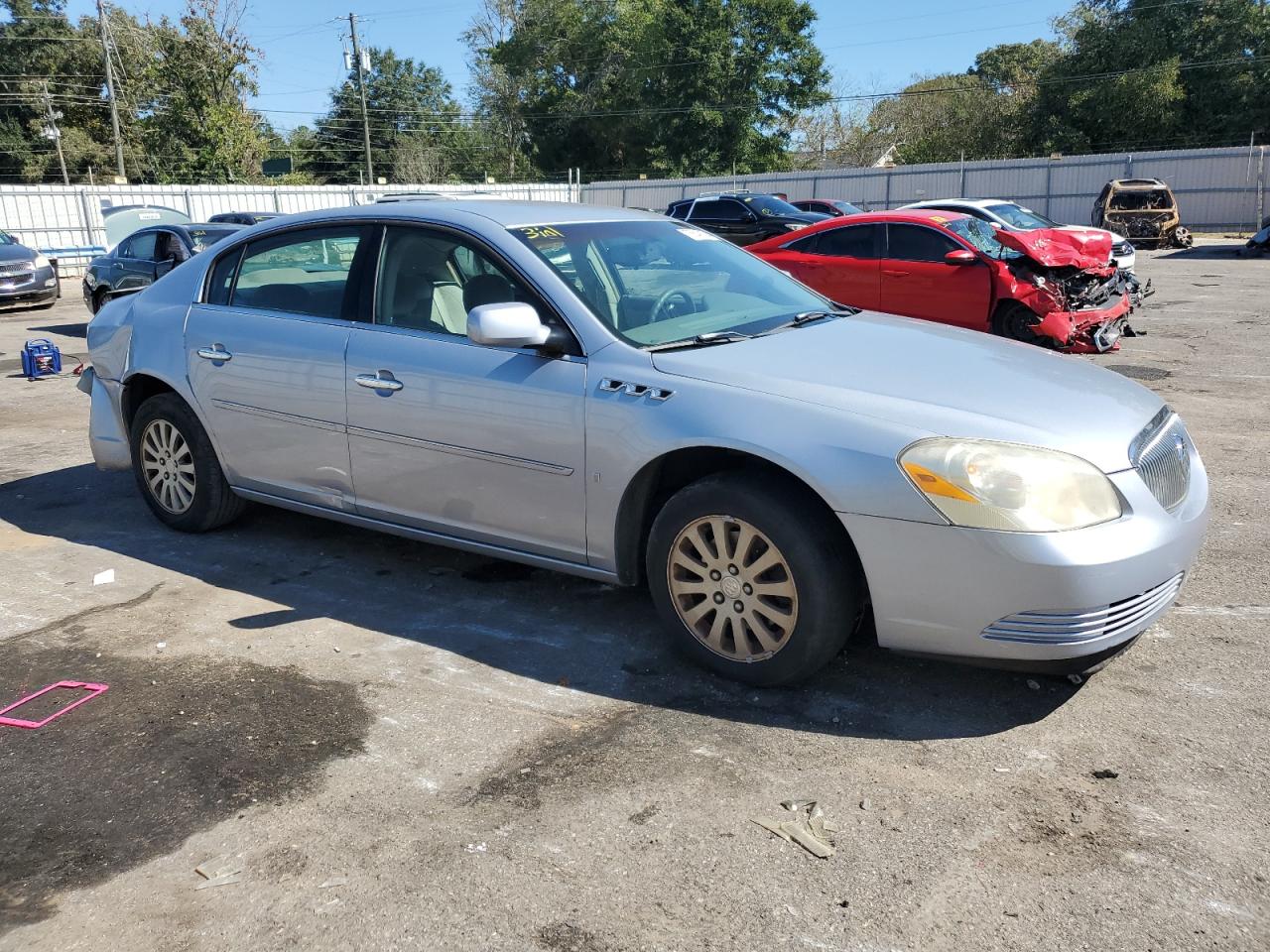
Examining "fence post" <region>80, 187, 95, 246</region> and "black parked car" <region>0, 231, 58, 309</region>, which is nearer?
"black parked car" <region>0, 231, 58, 309</region>

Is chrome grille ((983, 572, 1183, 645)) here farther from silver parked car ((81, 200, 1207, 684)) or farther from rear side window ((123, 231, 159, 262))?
rear side window ((123, 231, 159, 262))

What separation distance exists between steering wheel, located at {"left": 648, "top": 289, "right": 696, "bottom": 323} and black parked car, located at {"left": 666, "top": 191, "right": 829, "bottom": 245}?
665 inches

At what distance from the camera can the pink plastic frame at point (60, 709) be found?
371 centimetres

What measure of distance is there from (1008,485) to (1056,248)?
335 inches

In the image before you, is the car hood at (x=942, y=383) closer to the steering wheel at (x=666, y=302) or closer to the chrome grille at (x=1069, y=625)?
the steering wheel at (x=666, y=302)

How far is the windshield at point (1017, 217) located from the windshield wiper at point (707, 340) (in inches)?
518

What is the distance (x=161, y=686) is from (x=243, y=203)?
2943 cm

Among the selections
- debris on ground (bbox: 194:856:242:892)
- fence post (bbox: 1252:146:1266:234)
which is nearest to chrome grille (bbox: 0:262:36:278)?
debris on ground (bbox: 194:856:242:892)

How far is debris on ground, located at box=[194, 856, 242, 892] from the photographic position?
2.82 meters

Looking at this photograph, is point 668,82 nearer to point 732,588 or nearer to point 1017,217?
A: point 1017,217

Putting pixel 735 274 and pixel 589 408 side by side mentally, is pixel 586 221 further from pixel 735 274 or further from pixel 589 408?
pixel 589 408

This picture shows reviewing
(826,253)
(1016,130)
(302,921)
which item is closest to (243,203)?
(826,253)

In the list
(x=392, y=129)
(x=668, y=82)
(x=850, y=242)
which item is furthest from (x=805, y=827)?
(x=392, y=129)

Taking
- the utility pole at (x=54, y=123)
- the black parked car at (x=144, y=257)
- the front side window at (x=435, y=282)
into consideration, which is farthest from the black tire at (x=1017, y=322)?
the utility pole at (x=54, y=123)
